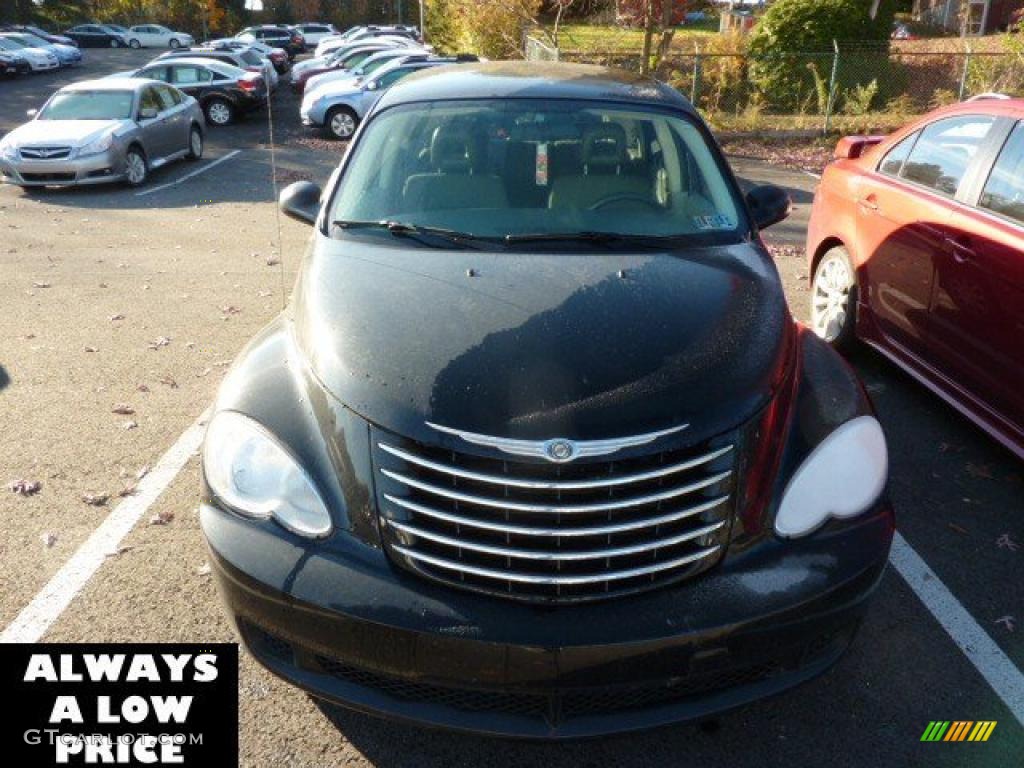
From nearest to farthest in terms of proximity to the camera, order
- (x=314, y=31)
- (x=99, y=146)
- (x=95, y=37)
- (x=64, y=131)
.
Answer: (x=99, y=146) → (x=64, y=131) → (x=95, y=37) → (x=314, y=31)

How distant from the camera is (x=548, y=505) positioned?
231 centimetres

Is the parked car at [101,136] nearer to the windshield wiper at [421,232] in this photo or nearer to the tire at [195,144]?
Answer: the tire at [195,144]

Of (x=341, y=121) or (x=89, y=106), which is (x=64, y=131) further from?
(x=341, y=121)

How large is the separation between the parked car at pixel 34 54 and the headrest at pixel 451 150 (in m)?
39.0

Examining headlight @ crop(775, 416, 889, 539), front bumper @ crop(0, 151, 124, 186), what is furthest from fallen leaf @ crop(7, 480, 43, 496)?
front bumper @ crop(0, 151, 124, 186)

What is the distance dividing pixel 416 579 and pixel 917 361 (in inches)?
144

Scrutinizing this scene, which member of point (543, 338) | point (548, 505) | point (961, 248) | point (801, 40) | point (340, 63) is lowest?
point (340, 63)

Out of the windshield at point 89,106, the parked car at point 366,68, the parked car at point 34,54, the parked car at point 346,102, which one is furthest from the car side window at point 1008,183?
the parked car at point 34,54

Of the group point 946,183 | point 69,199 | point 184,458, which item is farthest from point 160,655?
point 69,199

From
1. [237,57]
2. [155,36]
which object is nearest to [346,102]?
[237,57]

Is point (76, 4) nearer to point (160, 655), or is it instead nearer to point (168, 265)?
point (168, 265)

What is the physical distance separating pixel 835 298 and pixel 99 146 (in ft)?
36.3

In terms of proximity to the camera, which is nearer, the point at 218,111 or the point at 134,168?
the point at 134,168

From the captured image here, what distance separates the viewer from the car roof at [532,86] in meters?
4.14
